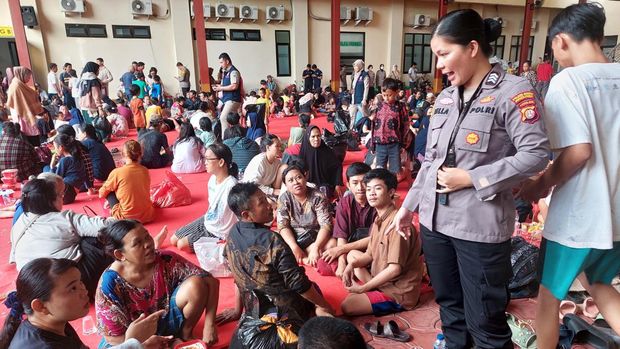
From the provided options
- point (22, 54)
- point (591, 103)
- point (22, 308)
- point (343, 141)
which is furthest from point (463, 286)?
point (22, 54)

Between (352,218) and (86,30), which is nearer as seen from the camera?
(352,218)

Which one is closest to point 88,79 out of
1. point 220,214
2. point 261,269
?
point 220,214

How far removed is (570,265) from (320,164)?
3.04 meters

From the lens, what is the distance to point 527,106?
4.17ft

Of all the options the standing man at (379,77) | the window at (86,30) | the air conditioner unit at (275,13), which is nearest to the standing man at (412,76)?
the standing man at (379,77)

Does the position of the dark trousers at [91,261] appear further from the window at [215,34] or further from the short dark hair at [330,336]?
the window at [215,34]

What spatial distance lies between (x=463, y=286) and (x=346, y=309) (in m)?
1.00

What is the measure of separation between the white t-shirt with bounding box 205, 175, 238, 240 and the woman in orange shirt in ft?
3.10

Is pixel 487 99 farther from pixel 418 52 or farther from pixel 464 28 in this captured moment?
pixel 418 52

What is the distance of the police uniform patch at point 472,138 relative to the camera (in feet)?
4.51

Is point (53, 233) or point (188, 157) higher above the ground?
point (53, 233)

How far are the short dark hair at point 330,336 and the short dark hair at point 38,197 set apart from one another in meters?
2.00

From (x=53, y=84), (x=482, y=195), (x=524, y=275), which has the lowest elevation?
(x=524, y=275)

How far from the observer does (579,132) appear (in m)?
1.33
